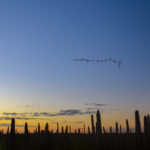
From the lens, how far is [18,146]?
11773 mm

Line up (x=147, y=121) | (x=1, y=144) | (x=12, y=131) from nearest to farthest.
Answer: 1. (x=12, y=131)
2. (x=1, y=144)
3. (x=147, y=121)

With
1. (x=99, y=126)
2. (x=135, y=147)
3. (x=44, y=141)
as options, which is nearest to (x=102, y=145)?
(x=99, y=126)

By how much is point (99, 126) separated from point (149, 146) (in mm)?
3029

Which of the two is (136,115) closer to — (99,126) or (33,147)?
(99,126)

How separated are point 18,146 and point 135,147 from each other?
19.6 feet

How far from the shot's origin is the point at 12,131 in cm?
1134

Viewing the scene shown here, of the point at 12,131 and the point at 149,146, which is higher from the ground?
the point at 12,131

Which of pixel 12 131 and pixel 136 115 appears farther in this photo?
pixel 136 115

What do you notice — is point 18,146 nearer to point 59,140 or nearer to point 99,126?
point 59,140

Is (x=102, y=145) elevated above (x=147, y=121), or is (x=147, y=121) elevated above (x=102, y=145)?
(x=147, y=121)

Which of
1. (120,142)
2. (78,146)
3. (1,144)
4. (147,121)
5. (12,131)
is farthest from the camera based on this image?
(147,121)

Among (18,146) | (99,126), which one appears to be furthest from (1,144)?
(99,126)

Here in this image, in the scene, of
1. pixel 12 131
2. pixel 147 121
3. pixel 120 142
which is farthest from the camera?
pixel 147 121

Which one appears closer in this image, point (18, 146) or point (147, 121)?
point (18, 146)
